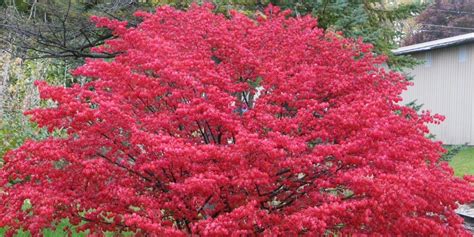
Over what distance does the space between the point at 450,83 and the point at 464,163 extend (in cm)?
452

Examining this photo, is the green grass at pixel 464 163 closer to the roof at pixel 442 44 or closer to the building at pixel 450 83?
the building at pixel 450 83

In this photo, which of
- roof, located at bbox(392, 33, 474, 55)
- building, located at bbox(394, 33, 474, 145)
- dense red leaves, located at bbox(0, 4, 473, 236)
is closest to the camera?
dense red leaves, located at bbox(0, 4, 473, 236)

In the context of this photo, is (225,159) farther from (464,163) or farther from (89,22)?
(464,163)

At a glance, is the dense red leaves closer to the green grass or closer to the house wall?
the green grass

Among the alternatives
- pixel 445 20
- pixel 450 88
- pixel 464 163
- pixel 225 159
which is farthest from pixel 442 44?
pixel 225 159

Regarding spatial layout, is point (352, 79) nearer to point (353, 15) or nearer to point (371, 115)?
point (371, 115)

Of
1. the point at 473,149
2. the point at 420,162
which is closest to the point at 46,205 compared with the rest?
the point at 420,162

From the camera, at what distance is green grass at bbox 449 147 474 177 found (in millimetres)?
14064

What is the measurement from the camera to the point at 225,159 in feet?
12.9

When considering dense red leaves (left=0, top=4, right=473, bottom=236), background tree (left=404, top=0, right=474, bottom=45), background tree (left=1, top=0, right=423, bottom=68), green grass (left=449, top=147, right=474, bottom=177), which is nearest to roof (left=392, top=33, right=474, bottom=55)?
green grass (left=449, top=147, right=474, bottom=177)

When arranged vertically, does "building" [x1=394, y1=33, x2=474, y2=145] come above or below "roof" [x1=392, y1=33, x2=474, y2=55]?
below

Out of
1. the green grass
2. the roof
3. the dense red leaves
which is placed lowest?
the green grass

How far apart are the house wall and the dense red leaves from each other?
1459cm

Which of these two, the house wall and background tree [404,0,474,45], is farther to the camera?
background tree [404,0,474,45]
